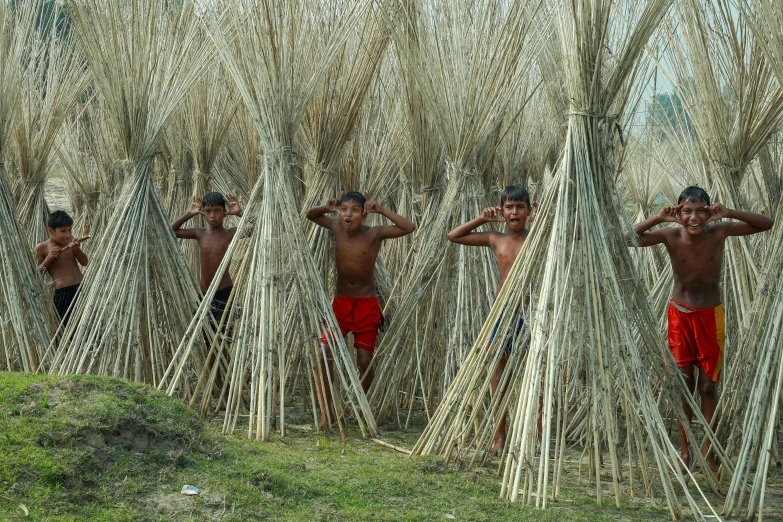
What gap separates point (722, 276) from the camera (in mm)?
5164

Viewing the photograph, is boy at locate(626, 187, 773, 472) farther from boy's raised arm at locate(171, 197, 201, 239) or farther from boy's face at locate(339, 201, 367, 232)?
boy's raised arm at locate(171, 197, 201, 239)

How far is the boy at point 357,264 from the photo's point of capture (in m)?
5.36

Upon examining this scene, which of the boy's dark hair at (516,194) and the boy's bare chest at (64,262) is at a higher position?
the boy's dark hair at (516,194)

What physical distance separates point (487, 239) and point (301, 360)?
142 centimetres

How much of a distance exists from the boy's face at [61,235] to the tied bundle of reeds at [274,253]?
167cm

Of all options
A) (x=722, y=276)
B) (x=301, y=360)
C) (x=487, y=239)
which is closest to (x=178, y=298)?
(x=301, y=360)

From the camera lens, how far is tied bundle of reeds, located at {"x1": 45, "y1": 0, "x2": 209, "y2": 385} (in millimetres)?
5008

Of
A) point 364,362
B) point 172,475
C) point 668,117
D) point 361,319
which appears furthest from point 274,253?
point 668,117

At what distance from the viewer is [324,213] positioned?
544 cm

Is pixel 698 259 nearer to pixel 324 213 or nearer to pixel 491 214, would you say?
pixel 491 214

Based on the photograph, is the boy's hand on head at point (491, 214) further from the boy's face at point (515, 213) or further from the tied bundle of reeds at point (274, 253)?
the tied bundle of reeds at point (274, 253)

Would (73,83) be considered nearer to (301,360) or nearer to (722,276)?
(301,360)

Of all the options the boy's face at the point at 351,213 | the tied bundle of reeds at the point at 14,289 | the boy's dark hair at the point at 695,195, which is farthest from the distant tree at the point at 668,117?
the tied bundle of reeds at the point at 14,289

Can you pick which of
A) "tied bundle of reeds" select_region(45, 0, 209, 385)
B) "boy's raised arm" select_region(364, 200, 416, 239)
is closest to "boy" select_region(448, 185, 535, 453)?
"boy's raised arm" select_region(364, 200, 416, 239)
